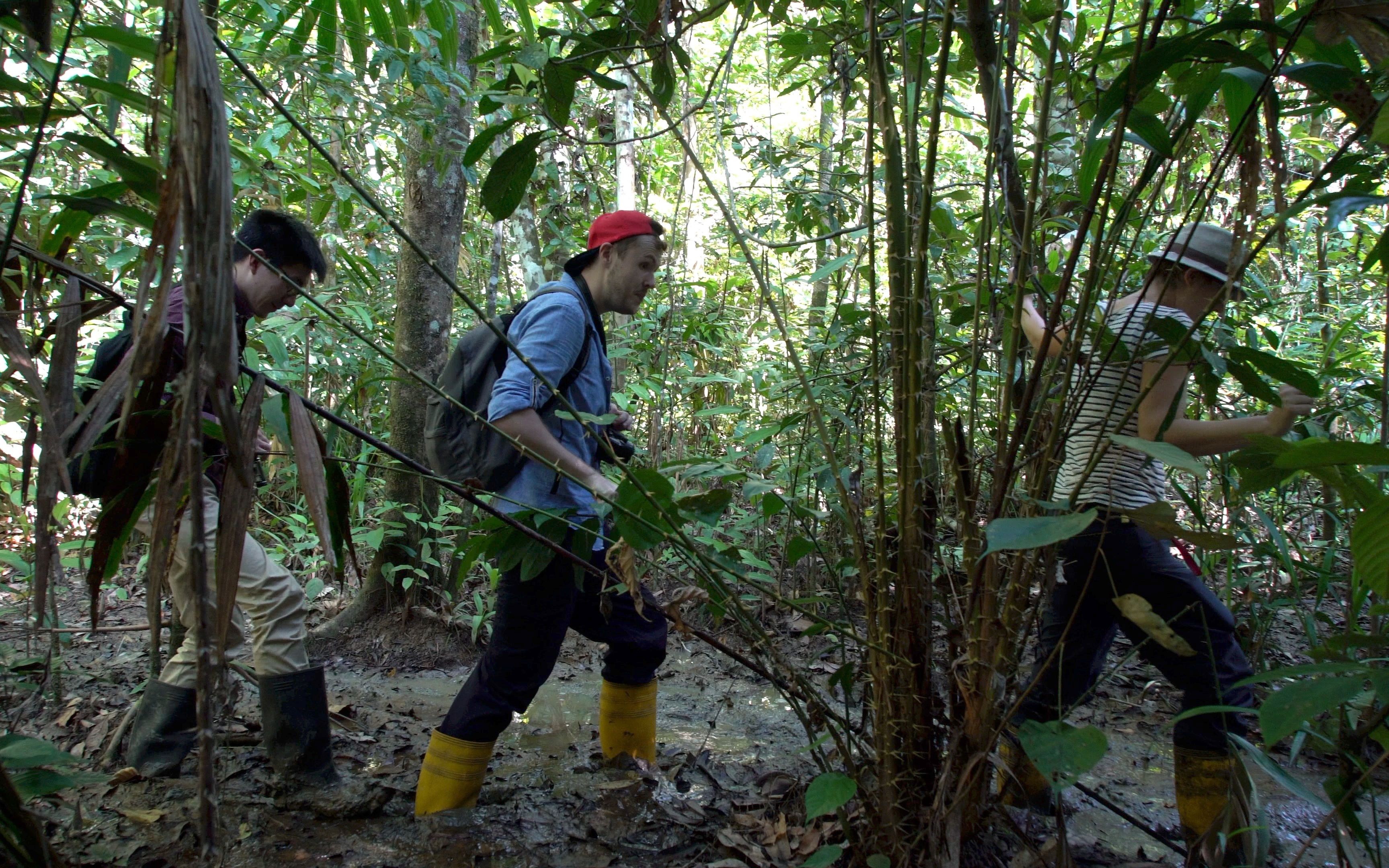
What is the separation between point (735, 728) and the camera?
3383 millimetres

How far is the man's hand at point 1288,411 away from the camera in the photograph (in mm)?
2008

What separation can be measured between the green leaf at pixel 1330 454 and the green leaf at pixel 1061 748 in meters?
0.46

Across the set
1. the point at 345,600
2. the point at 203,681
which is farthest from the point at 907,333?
the point at 345,600

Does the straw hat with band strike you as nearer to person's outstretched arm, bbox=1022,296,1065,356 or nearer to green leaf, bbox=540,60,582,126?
person's outstretched arm, bbox=1022,296,1065,356

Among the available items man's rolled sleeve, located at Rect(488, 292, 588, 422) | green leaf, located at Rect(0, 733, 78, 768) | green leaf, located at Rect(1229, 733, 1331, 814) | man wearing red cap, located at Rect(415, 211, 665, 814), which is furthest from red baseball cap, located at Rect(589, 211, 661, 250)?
→ green leaf, located at Rect(1229, 733, 1331, 814)

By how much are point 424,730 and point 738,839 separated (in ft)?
5.30

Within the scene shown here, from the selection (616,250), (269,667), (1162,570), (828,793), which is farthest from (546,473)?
(1162,570)

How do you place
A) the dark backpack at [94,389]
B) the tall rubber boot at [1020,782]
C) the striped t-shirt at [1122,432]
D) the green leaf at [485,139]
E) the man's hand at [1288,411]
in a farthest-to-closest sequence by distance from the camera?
the dark backpack at [94,389], the man's hand at [1288,411], the striped t-shirt at [1122,432], the green leaf at [485,139], the tall rubber boot at [1020,782]

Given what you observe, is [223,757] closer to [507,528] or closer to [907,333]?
[507,528]

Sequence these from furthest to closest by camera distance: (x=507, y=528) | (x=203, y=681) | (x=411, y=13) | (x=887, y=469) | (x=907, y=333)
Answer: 1. (x=411, y=13)
2. (x=887, y=469)
3. (x=507, y=528)
4. (x=907, y=333)
5. (x=203, y=681)

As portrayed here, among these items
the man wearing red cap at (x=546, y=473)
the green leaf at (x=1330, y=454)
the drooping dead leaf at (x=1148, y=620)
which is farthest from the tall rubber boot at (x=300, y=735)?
the green leaf at (x=1330, y=454)

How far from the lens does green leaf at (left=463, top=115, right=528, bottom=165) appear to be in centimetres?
163

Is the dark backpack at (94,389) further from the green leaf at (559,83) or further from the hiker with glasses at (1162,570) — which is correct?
the hiker with glasses at (1162,570)

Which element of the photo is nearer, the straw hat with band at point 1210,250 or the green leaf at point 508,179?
the green leaf at point 508,179
